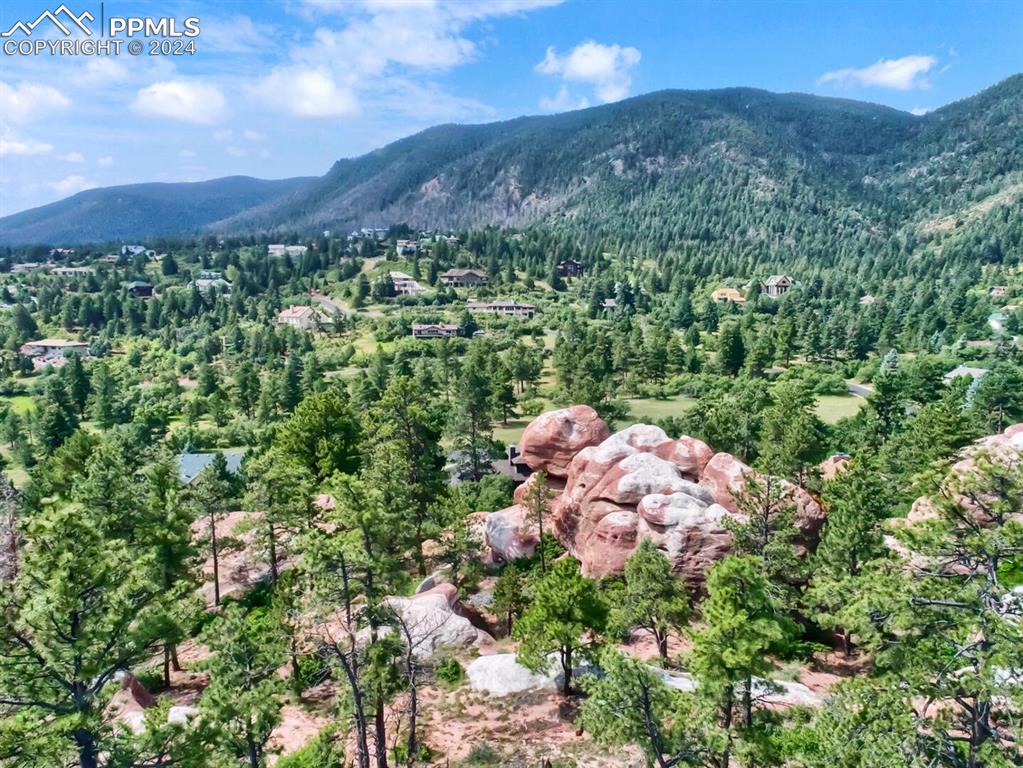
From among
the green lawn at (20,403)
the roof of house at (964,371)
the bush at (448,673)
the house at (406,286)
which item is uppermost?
the house at (406,286)

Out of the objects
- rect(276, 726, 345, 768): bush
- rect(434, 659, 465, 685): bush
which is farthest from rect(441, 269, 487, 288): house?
rect(276, 726, 345, 768): bush

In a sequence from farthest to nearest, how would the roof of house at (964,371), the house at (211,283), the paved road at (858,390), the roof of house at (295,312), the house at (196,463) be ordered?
the house at (211,283)
the roof of house at (295,312)
the paved road at (858,390)
the roof of house at (964,371)
the house at (196,463)

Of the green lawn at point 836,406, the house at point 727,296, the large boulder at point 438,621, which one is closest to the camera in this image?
the large boulder at point 438,621

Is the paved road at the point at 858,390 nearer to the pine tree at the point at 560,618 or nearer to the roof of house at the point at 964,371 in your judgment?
the roof of house at the point at 964,371

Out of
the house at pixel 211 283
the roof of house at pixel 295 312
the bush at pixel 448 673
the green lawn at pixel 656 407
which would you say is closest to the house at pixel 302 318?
the roof of house at pixel 295 312

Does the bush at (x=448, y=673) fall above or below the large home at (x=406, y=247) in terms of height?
below

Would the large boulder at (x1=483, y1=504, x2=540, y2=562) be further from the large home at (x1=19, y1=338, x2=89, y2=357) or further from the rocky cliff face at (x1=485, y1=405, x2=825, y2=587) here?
the large home at (x1=19, y1=338, x2=89, y2=357)

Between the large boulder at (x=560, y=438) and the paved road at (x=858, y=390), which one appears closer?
the large boulder at (x=560, y=438)

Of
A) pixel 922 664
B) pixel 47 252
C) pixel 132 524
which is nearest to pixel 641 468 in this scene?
pixel 922 664

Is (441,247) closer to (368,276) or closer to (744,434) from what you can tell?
(368,276)
